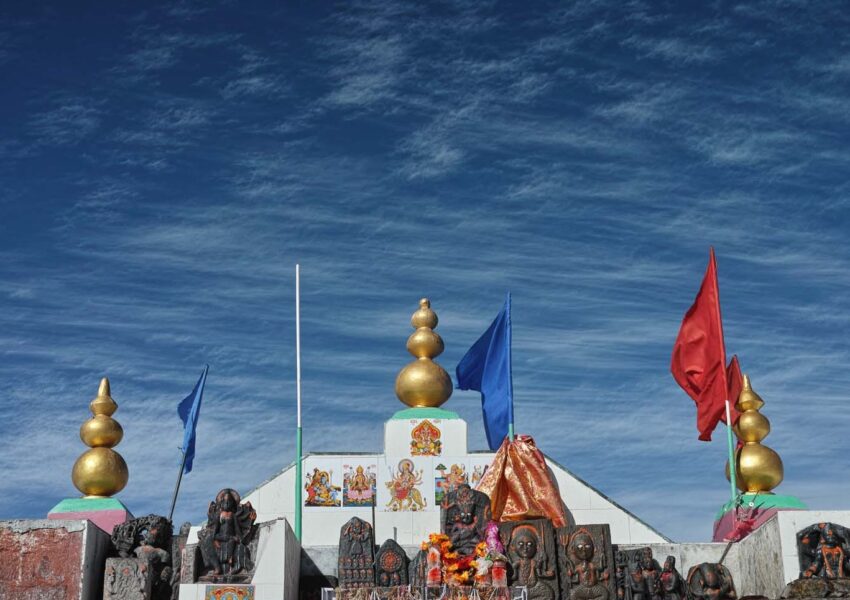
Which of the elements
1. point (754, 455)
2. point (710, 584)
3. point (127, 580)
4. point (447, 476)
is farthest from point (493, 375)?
point (127, 580)

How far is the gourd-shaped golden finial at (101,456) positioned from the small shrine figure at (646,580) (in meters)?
11.6

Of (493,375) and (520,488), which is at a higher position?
(493,375)

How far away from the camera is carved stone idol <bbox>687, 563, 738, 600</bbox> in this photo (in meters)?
16.3

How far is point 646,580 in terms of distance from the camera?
54.1 feet

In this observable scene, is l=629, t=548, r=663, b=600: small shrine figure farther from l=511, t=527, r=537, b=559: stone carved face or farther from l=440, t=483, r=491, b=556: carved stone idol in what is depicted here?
l=440, t=483, r=491, b=556: carved stone idol

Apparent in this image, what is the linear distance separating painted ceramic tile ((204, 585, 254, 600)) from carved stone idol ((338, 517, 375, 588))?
1.76 meters

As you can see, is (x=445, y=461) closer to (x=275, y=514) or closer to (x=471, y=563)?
(x=275, y=514)

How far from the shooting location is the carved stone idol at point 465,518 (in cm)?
1664

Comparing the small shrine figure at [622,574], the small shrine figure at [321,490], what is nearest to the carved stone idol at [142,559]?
the small shrine figure at [321,490]

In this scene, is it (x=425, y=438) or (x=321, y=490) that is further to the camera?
(x=425, y=438)

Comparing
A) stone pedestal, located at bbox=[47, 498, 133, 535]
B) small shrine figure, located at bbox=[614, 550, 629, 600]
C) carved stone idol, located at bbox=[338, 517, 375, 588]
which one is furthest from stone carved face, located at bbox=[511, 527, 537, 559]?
stone pedestal, located at bbox=[47, 498, 133, 535]

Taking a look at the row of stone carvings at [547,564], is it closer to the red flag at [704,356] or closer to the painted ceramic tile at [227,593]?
the painted ceramic tile at [227,593]

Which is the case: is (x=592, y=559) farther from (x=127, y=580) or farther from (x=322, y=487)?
(x=322, y=487)

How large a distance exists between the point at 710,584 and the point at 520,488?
428 cm
